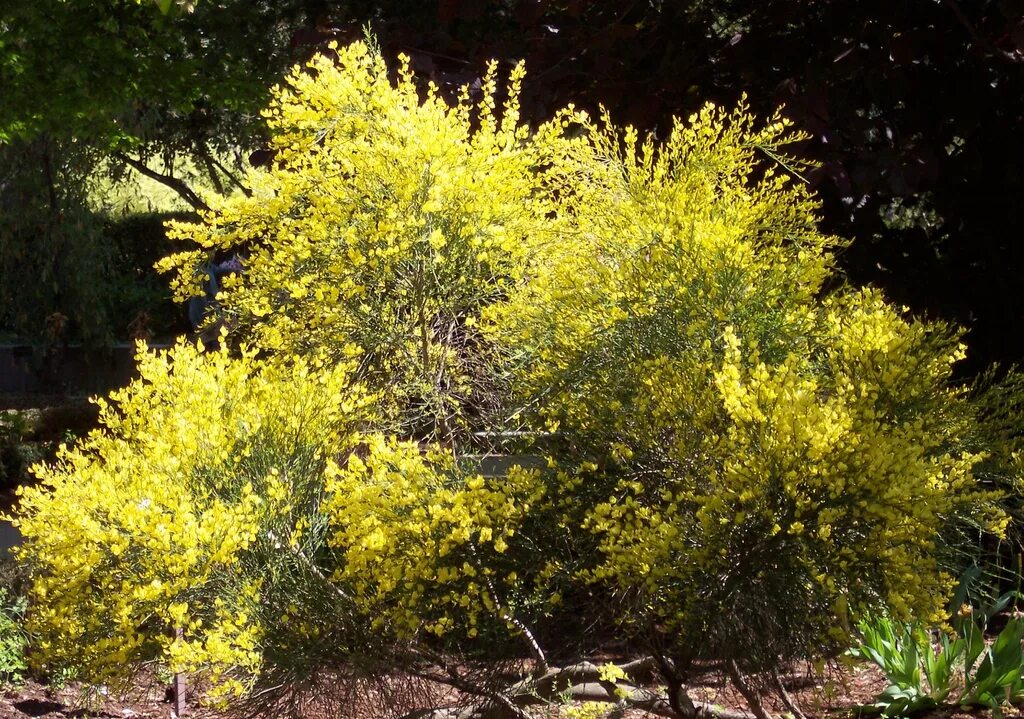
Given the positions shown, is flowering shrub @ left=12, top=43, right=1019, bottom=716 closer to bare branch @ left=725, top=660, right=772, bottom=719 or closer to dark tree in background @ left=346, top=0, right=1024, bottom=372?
bare branch @ left=725, top=660, right=772, bottom=719

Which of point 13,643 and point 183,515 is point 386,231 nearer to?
point 183,515

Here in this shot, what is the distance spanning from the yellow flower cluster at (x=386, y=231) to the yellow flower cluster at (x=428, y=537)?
509mm

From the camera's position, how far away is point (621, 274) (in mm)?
3254

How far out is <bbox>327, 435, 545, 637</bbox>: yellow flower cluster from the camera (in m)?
3.05

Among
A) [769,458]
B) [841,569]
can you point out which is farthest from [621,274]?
[841,569]

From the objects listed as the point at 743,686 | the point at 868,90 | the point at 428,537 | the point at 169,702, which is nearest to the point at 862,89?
the point at 868,90

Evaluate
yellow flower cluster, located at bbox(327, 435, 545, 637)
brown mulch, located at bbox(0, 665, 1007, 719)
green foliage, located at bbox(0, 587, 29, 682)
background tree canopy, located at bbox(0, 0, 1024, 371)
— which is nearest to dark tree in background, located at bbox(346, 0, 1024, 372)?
background tree canopy, located at bbox(0, 0, 1024, 371)

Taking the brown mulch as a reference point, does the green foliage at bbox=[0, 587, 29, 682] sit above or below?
above

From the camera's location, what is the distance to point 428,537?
10.1ft

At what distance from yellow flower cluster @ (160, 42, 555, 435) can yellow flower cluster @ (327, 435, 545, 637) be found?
51cm

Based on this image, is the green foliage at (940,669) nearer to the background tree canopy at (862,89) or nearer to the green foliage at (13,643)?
the background tree canopy at (862,89)

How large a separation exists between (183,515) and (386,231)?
1.07 m

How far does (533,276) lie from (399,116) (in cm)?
73

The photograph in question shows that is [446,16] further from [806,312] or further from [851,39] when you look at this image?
[806,312]
